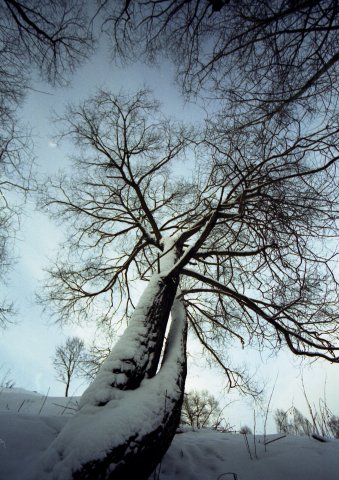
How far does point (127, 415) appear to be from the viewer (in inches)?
67.8

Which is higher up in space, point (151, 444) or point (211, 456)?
point (151, 444)

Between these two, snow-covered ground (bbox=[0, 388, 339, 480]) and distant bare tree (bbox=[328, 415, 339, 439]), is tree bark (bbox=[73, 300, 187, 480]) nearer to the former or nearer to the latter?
snow-covered ground (bbox=[0, 388, 339, 480])

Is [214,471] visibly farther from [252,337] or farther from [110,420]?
[252,337]

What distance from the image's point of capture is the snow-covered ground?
1711mm

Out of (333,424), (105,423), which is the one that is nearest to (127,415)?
(105,423)

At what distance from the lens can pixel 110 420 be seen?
1.64 metres

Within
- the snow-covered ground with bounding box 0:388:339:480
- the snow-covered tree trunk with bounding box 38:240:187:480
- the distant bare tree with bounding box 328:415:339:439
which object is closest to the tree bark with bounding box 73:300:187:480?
the snow-covered tree trunk with bounding box 38:240:187:480

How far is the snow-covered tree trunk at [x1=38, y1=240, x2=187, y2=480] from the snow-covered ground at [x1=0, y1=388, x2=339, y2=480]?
0.27 metres

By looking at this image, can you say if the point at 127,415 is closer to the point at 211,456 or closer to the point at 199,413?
the point at 211,456

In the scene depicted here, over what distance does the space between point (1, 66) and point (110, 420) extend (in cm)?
407

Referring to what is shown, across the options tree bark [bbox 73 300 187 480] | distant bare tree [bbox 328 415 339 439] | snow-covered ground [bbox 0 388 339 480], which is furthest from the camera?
distant bare tree [bbox 328 415 339 439]

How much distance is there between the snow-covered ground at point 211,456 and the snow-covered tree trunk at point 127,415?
10.5 inches

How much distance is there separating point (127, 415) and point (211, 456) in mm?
1355

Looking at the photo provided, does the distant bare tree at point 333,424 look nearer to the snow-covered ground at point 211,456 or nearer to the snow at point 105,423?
the snow-covered ground at point 211,456
